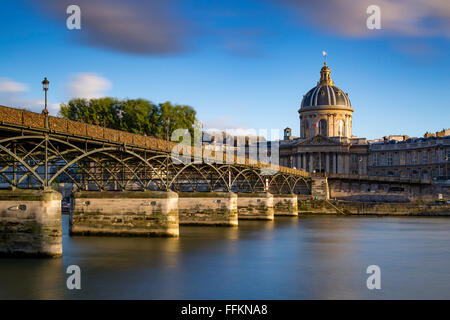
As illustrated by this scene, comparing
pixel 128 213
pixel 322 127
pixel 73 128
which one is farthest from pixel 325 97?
pixel 73 128

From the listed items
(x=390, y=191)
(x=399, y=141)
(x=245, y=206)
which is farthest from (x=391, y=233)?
(x=399, y=141)

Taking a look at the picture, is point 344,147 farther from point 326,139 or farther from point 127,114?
point 127,114

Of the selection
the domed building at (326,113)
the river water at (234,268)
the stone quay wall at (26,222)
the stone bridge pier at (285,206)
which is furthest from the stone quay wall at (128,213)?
the domed building at (326,113)

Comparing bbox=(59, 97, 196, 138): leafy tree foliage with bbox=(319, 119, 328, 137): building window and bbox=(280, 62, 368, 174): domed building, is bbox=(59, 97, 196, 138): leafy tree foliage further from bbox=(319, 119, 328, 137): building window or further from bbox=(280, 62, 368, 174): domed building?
bbox=(319, 119, 328, 137): building window

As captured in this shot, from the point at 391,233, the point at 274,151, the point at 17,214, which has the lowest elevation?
the point at 391,233

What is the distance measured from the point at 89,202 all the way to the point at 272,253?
537 inches

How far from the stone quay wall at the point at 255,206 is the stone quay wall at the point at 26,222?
4062 centimetres

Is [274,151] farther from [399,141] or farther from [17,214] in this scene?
[17,214]

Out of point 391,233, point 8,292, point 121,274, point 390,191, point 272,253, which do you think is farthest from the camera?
point 390,191

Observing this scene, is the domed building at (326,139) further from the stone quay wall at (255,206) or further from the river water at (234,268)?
the river water at (234,268)

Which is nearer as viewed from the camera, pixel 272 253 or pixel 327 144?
pixel 272 253

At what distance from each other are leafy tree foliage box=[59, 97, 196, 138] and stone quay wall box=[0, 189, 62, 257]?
159 ft

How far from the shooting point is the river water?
23.9 meters

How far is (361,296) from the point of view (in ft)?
77.7
